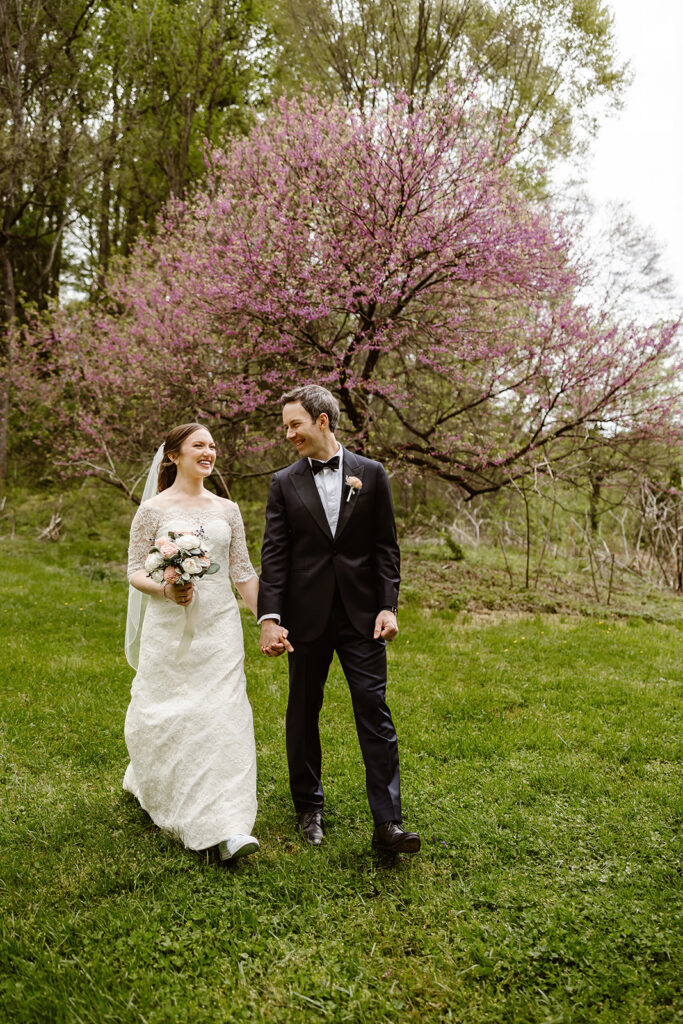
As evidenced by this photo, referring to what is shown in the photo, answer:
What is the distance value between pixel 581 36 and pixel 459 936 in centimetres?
1704

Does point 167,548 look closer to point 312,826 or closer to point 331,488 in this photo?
point 331,488

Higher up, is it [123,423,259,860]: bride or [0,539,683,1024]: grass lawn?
[123,423,259,860]: bride

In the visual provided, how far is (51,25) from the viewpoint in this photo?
15227mm

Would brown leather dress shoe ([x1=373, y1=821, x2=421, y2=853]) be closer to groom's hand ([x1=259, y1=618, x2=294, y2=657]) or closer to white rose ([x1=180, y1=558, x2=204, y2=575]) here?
groom's hand ([x1=259, y1=618, x2=294, y2=657])

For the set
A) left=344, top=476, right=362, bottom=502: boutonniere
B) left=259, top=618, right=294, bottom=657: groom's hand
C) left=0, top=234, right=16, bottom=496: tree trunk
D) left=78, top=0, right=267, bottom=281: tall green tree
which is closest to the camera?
left=259, top=618, right=294, bottom=657: groom's hand

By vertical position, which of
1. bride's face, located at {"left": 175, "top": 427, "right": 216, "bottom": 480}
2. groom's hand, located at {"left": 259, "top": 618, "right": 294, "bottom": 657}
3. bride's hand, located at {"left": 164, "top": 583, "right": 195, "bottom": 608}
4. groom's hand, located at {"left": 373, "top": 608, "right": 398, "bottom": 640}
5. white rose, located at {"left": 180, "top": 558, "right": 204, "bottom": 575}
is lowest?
groom's hand, located at {"left": 259, "top": 618, "right": 294, "bottom": 657}

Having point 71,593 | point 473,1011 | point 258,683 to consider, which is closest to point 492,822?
point 473,1011

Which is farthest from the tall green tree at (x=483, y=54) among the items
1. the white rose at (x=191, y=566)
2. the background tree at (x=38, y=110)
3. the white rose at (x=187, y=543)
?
the white rose at (x=191, y=566)

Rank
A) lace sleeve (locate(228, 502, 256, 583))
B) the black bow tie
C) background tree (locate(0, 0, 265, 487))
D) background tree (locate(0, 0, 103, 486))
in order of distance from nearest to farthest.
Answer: the black bow tie → lace sleeve (locate(228, 502, 256, 583)) → background tree (locate(0, 0, 103, 486)) → background tree (locate(0, 0, 265, 487))

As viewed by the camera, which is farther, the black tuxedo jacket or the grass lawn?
the black tuxedo jacket

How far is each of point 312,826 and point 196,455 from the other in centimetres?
194

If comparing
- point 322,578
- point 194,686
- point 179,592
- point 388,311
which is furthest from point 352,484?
point 388,311

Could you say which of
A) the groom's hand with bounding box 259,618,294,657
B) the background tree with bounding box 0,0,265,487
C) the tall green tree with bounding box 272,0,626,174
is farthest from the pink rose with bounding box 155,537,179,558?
the background tree with bounding box 0,0,265,487

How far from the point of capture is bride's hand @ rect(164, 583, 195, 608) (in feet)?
10.6
